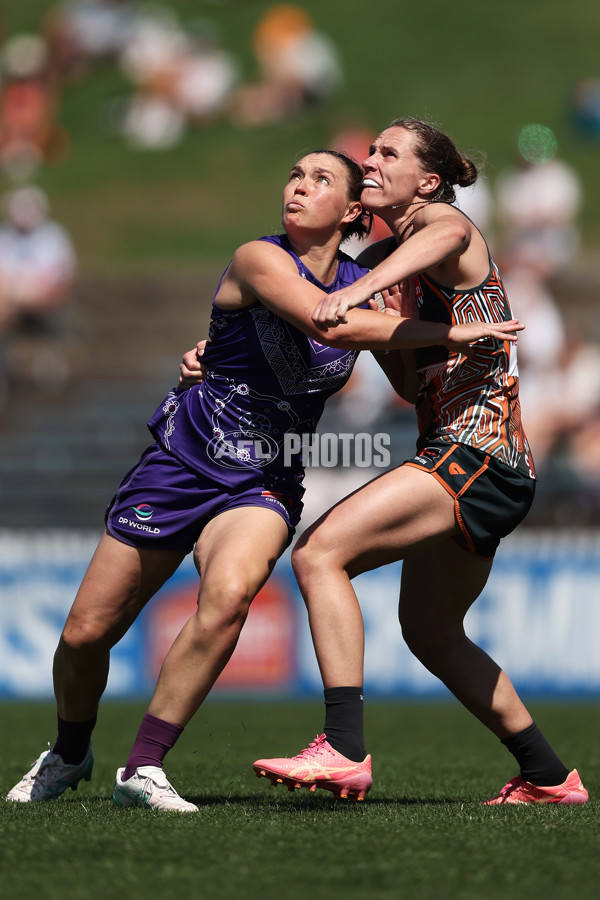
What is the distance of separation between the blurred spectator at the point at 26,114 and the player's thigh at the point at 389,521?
19444mm

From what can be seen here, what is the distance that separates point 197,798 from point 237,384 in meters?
1.30

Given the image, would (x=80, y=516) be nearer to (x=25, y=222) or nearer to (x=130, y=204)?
(x=25, y=222)

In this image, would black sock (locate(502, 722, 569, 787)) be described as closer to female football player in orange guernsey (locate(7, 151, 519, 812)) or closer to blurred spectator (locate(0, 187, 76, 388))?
female football player in orange guernsey (locate(7, 151, 519, 812))

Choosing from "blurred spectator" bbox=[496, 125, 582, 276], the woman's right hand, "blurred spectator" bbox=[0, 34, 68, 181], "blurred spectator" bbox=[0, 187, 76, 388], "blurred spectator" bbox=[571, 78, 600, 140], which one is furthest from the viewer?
"blurred spectator" bbox=[0, 34, 68, 181]

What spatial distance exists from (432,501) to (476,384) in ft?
1.30

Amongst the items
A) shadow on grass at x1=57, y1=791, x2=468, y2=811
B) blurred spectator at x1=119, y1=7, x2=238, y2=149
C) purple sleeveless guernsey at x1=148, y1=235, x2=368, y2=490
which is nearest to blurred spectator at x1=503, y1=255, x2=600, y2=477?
shadow on grass at x1=57, y1=791, x2=468, y2=811

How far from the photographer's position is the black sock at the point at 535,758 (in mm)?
3926

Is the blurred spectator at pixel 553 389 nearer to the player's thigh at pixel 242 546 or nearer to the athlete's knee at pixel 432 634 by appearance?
the athlete's knee at pixel 432 634

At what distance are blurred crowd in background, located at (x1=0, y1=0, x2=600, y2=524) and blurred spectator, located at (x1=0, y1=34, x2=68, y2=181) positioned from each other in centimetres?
3

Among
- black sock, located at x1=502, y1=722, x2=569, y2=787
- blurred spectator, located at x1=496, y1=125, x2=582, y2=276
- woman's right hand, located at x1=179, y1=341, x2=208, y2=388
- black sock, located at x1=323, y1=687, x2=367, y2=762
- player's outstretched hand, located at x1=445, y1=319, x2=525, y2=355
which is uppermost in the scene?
blurred spectator, located at x1=496, y1=125, x2=582, y2=276

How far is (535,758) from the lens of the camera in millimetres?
3932

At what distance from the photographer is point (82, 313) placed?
15047 mm

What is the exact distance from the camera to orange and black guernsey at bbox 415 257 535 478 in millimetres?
→ 3678

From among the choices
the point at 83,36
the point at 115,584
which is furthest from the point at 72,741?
the point at 83,36
